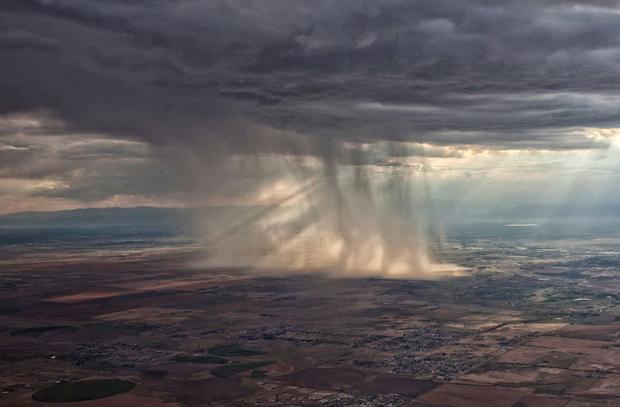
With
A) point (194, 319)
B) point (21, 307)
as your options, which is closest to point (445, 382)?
point (194, 319)

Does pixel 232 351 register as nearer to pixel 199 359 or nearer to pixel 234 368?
pixel 199 359

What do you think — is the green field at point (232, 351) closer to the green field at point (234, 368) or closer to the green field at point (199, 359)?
the green field at point (199, 359)

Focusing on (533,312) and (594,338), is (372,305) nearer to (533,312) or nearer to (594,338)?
(533,312)

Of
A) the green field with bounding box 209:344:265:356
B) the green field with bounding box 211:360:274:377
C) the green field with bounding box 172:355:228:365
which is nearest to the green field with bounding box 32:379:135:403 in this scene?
the green field with bounding box 211:360:274:377

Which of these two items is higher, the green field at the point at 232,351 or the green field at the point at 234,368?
the green field at the point at 234,368

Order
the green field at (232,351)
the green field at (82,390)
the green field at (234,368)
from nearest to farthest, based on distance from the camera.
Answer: the green field at (82,390) → the green field at (234,368) → the green field at (232,351)

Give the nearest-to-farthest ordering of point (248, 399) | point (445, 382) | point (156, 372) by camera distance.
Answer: point (248, 399) → point (445, 382) → point (156, 372)

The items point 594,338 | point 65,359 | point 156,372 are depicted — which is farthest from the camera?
point 594,338

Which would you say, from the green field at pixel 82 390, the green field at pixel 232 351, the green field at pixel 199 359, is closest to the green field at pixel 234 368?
the green field at pixel 199 359

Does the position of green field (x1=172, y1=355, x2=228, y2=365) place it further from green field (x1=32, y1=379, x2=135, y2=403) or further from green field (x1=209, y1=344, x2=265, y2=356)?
green field (x1=32, y1=379, x2=135, y2=403)

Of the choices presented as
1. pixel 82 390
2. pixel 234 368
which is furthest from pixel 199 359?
pixel 82 390

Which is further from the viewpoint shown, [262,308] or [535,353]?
[262,308]
